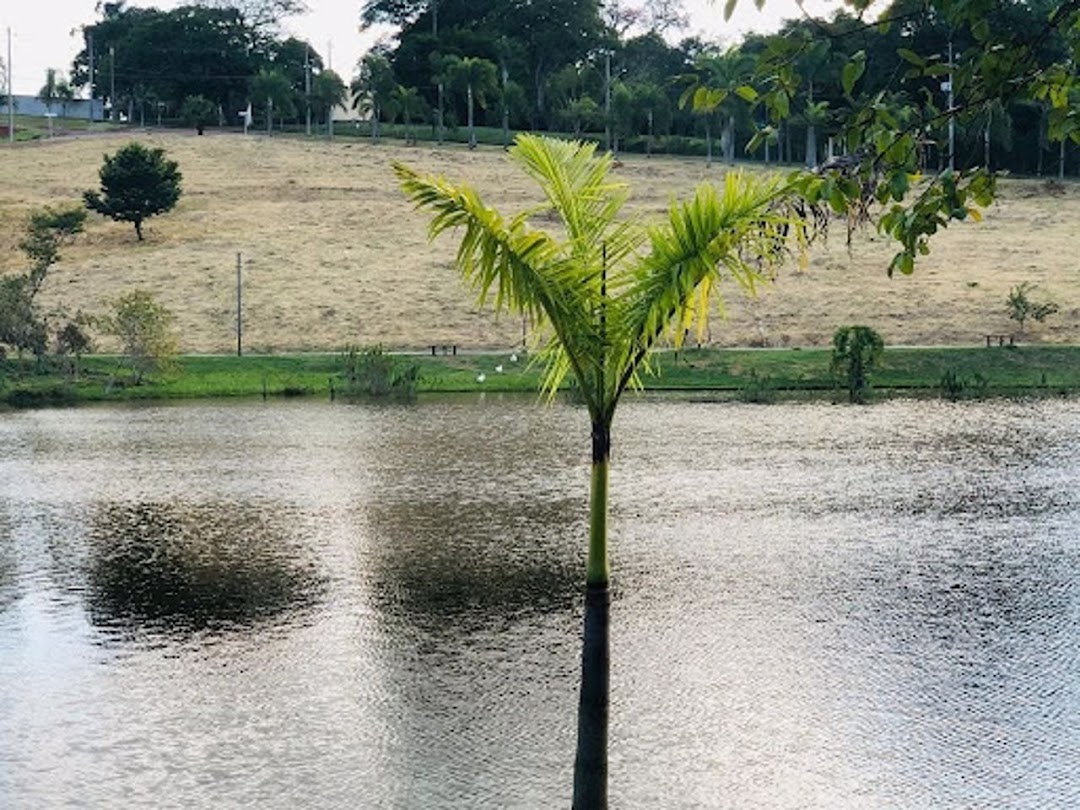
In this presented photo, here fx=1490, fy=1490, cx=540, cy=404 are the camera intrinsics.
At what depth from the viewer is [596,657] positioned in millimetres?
10641

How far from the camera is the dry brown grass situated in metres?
74.2

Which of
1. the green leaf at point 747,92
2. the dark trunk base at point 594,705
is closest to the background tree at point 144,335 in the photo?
the dark trunk base at point 594,705

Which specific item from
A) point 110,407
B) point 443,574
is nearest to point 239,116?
point 110,407

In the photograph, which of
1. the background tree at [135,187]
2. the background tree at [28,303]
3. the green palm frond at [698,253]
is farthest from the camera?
the background tree at [135,187]

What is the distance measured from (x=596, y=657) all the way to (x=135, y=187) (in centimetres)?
8547

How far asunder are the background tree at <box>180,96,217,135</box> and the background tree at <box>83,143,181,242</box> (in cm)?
3518

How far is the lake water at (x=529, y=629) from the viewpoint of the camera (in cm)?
1461

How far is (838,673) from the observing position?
1781cm

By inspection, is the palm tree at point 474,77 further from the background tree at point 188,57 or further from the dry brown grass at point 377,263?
the background tree at point 188,57

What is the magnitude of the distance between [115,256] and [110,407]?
33382 mm

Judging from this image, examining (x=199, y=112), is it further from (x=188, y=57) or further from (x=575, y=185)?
(x=575, y=185)

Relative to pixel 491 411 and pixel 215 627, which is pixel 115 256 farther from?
pixel 215 627

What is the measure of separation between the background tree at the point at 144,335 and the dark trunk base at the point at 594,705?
2038 inches

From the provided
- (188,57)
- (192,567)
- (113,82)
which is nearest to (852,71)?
(192,567)
